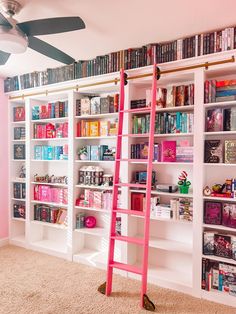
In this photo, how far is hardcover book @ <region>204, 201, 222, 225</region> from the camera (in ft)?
8.16

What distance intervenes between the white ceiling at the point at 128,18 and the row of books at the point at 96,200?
5.56ft

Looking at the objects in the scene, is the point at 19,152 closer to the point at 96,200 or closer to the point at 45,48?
the point at 96,200

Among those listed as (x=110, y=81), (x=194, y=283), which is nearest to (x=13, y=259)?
(x=194, y=283)

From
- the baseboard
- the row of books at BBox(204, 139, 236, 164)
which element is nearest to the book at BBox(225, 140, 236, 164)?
the row of books at BBox(204, 139, 236, 164)

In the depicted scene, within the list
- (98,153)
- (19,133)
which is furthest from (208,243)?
(19,133)

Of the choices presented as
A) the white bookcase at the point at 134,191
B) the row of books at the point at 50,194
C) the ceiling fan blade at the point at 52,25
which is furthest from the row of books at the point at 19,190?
the ceiling fan blade at the point at 52,25

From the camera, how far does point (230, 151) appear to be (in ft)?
7.92

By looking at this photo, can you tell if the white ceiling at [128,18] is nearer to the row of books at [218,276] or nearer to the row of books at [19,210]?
the row of books at [218,276]

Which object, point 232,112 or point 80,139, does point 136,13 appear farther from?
point 80,139

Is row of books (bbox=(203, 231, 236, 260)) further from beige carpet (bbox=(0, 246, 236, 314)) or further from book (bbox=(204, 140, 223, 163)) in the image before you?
book (bbox=(204, 140, 223, 163))

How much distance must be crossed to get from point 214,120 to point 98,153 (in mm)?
1433

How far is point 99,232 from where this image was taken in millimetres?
3213

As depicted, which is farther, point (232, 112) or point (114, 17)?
point (232, 112)

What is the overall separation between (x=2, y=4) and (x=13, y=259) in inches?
115
